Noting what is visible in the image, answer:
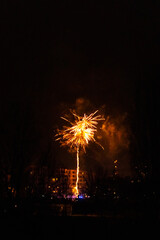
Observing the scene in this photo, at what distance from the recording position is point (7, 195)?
1492cm

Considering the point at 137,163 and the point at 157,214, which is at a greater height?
the point at 137,163

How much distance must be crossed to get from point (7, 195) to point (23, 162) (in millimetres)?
2671

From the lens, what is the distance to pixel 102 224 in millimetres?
10852

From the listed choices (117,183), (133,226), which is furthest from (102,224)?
(117,183)

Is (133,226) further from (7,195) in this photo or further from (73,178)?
(73,178)

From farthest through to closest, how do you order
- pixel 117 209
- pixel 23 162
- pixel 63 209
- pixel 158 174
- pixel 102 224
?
1. pixel 117 209
2. pixel 23 162
3. pixel 158 174
4. pixel 63 209
5. pixel 102 224

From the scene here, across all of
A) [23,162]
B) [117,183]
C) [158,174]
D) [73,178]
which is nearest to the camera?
[158,174]

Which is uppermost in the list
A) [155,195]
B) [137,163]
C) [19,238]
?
[137,163]

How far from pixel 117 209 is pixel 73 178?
96.6 m

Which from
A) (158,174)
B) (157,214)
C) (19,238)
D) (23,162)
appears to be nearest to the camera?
(19,238)

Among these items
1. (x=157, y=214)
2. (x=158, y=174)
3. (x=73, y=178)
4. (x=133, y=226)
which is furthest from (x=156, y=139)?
(x=73, y=178)

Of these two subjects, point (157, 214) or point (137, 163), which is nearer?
point (157, 214)

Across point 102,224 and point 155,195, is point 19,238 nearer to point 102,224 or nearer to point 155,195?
point 102,224

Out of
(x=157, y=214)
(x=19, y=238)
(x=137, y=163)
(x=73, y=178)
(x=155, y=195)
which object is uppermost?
(x=73, y=178)
